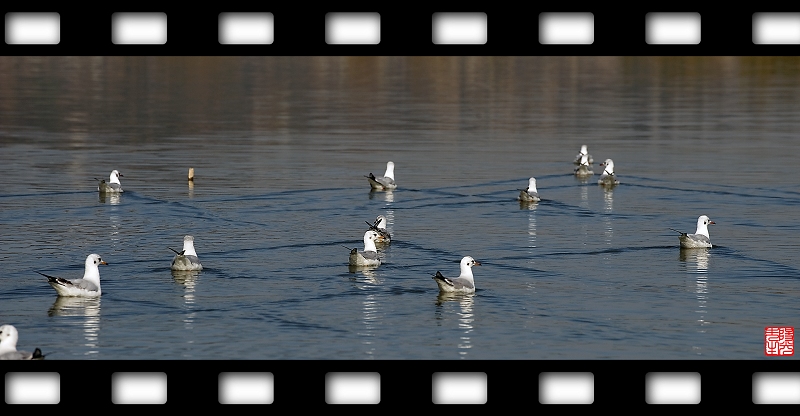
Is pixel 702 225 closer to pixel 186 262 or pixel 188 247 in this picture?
pixel 188 247

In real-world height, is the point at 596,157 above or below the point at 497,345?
above

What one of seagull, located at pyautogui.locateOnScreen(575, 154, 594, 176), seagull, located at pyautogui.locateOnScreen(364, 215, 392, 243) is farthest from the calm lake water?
seagull, located at pyautogui.locateOnScreen(575, 154, 594, 176)

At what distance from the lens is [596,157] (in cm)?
5212

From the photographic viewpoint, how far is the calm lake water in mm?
23094

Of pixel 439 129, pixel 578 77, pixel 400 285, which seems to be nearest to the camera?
pixel 400 285

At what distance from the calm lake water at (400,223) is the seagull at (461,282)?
22 centimetres

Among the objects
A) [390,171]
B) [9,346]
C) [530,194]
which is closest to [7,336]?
[9,346]

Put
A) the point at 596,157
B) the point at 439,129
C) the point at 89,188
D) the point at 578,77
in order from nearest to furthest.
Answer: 1. the point at 89,188
2. the point at 596,157
3. the point at 439,129
4. the point at 578,77

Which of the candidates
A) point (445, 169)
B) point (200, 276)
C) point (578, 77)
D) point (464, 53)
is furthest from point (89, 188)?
point (578, 77)

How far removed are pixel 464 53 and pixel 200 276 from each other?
1511cm

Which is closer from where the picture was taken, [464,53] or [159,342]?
[464,53]

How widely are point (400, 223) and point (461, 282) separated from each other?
9.78 m

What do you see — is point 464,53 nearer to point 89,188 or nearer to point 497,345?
point 497,345

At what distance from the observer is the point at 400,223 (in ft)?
118
